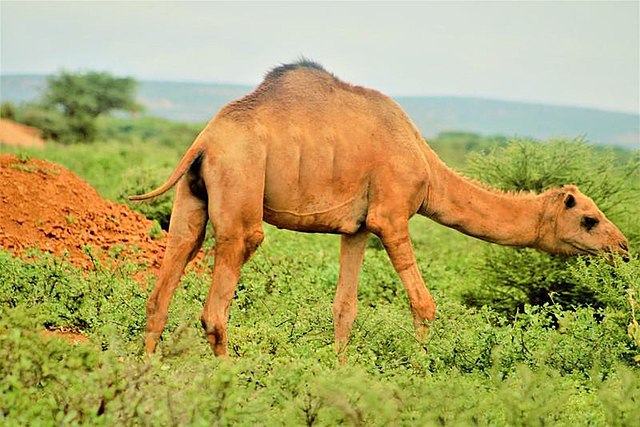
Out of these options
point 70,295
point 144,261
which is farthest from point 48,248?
point 70,295

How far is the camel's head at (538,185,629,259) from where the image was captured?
31.0ft

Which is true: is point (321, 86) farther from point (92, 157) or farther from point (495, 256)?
point (92, 157)

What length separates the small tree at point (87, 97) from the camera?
57625mm

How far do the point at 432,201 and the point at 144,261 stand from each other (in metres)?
4.03

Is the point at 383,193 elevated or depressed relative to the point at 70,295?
elevated

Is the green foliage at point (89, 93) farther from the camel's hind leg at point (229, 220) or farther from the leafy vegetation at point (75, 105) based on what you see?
the camel's hind leg at point (229, 220)

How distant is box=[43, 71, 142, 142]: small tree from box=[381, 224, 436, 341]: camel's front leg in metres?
47.9

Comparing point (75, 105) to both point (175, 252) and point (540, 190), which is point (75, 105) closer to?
point (540, 190)

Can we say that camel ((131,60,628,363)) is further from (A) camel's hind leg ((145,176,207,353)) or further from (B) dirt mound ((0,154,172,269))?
(B) dirt mound ((0,154,172,269))

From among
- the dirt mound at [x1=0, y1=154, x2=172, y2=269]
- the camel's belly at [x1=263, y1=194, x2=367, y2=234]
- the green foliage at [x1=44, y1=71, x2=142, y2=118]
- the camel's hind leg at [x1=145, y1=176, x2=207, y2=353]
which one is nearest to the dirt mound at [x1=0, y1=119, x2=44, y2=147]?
the green foliage at [x1=44, y1=71, x2=142, y2=118]

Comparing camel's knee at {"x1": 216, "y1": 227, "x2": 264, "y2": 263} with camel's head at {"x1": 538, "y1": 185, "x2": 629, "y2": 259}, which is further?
camel's head at {"x1": 538, "y1": 185, "x2": 629, "y2": 259}

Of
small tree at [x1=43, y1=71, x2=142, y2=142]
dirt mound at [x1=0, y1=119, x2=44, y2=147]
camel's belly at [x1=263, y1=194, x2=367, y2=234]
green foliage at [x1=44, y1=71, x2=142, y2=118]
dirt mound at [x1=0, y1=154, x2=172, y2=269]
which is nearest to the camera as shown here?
camel's belly at [x1=263, y1=194, x2=367, y2=234]

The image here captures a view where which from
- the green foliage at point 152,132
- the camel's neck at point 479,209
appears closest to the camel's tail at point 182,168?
the camel's neck at point 479,209

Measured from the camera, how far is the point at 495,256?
514 inches
